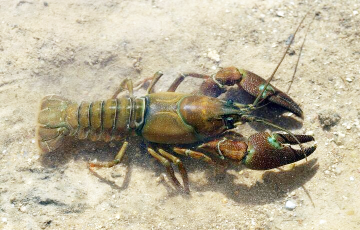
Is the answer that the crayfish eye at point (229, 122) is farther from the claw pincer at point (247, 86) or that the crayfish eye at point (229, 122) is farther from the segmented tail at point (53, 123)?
the segmented tail at point (53, 123)

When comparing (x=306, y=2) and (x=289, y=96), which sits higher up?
(x=306, y=2)

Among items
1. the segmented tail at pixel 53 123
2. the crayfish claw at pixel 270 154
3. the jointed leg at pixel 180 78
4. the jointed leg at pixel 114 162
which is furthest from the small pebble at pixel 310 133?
the segmented tail at pixel 53 123

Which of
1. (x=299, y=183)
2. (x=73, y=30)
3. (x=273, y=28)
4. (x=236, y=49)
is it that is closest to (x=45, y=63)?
(x=73, y=30)

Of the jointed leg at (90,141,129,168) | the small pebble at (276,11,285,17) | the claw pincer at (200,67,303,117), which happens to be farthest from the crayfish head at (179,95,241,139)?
the small pebble at (276,11,285,17)

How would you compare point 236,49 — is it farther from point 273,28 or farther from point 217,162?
point 217,162

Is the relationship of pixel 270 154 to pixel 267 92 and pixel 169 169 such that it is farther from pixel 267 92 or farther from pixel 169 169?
pixel 169 169

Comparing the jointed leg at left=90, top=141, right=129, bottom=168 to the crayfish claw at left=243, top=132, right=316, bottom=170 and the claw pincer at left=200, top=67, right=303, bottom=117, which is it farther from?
the crayfish claw at left=243, top=132, right=316, bottom=170

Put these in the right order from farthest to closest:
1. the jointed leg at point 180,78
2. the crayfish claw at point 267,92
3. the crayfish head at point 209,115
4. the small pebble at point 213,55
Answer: the small pebble at point 213,55
the jointed leg at point 180,78
the crayfish claw at point 267,92
the crayfish head at point 209,115
